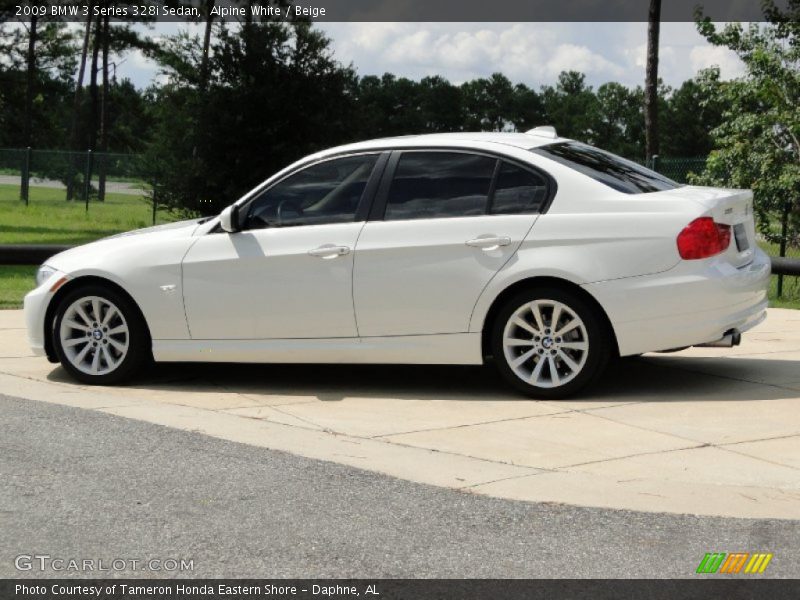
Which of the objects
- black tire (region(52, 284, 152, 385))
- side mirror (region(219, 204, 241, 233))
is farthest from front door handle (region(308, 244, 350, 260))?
black tire (region(52, 284, 152, 385))

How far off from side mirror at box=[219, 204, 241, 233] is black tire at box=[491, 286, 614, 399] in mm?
1906

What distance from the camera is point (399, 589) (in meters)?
4.48

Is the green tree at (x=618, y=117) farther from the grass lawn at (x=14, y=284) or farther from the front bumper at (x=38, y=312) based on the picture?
the front bumper at (x=38, y=312)

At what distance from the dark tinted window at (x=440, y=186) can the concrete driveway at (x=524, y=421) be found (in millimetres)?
1234

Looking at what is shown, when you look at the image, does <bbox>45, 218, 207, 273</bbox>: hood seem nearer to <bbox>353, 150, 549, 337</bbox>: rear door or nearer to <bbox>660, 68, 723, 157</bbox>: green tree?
<bbox>353, 150, 549, 337</bbox>: rear door

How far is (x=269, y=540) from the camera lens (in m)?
5.12

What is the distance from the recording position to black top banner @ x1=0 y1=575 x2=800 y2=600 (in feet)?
14.5

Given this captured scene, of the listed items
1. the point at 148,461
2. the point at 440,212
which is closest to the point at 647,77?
the point at 440,212

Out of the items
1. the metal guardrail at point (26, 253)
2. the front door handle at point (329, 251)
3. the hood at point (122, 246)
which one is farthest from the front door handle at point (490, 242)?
the metal guardrail at point (26, 253)

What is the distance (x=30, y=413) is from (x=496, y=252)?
10.1 ft

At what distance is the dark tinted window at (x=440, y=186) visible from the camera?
8.30 metres

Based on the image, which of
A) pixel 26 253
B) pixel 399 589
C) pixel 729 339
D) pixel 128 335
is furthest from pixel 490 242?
pixel 26 253

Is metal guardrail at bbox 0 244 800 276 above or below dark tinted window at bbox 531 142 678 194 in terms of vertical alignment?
below

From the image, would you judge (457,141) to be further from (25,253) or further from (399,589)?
(25,253)
